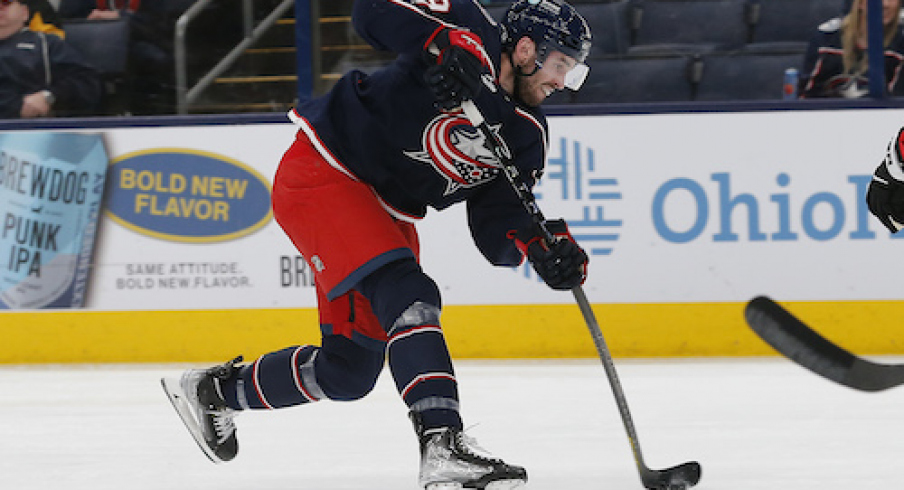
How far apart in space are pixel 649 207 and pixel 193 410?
78.9 inches

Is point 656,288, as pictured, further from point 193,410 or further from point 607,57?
point 193,410

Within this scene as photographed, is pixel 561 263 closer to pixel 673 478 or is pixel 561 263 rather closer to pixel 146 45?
pixel 673 478

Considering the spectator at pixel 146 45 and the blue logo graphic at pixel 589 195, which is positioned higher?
the spectator at pixel 146 45

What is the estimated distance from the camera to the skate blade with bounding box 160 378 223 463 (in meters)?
2.79

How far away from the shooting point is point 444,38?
2432 mm

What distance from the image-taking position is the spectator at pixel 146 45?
4535 millimetres

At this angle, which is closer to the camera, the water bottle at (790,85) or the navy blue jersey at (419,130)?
the navy blue jersey at (419,130)

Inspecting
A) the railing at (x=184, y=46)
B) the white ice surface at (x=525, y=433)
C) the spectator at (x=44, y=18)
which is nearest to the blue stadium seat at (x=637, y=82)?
the white ice surface at (x=525, y=433)

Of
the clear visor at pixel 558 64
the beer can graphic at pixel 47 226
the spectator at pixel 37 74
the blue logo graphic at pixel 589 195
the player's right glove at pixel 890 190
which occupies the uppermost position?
the clear visor at pixel 558 64

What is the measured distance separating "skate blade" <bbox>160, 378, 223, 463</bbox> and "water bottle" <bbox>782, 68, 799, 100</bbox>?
2333 millimetres

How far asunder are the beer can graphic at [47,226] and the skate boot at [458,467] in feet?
8.50

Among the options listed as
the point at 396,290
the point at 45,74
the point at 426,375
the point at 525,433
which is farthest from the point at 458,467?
the point at 45,74

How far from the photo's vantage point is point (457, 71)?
2.34 m

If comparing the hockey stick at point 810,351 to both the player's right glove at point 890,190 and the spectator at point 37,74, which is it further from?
the spectator at point 37,74
